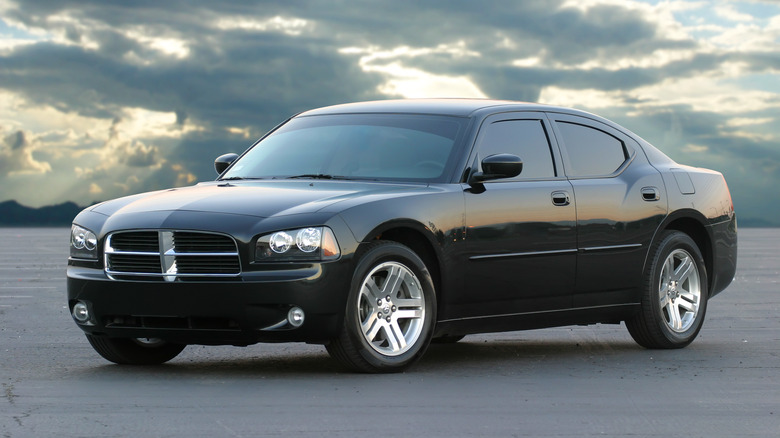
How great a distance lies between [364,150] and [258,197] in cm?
119

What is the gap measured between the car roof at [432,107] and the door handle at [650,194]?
0.86 m

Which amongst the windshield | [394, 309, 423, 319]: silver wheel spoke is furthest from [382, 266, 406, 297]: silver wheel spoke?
the windshield

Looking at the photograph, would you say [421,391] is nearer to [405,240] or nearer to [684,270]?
[405,240]

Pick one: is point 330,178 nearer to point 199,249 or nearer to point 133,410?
point 199,249

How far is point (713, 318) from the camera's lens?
43.8 feet

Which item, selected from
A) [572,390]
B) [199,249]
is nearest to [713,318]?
[572,390]

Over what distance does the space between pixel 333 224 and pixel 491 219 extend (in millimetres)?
1429

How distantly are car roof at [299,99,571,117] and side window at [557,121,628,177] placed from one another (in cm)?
22

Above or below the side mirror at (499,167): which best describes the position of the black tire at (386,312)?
below

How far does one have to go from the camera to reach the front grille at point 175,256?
812 cm

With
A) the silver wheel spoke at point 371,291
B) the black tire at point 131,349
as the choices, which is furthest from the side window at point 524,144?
the black tire at point 131,349

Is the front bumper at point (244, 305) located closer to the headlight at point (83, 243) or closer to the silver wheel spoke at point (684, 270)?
the headlight at point (83, 243)

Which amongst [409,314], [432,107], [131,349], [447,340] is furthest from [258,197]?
[447,340]

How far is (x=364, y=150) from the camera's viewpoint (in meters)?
9.47
